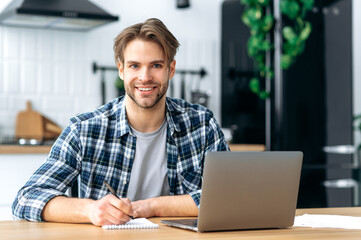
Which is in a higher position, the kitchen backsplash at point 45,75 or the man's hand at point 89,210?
the kitchen backsplash at point 45,75

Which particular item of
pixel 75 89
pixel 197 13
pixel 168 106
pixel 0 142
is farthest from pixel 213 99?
pixel 168 106

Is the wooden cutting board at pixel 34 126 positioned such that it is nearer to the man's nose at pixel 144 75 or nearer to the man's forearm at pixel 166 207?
the man's nose at pixel 144 75

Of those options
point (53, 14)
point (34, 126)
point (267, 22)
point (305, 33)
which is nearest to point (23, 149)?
point (34, 126)

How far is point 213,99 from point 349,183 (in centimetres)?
121

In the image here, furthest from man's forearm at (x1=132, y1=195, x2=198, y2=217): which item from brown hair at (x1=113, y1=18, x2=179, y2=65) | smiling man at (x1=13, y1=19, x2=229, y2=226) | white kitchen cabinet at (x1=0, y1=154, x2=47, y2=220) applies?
white kitchen cabinet at (x1=0, y1=154, x2=47, y2=220)

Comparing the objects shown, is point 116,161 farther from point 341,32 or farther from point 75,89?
point 341,32

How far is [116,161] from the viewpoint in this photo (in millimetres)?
2053

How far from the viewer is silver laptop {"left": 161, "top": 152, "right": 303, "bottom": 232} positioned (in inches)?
54.9

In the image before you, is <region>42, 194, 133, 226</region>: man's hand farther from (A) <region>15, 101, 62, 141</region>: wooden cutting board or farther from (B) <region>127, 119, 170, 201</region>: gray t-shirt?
(A) <region>15, 101, 62, 141</region>: wooden cutting board

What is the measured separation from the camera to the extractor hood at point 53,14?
3.60 m

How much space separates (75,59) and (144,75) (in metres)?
2.30

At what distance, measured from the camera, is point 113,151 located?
2.06m

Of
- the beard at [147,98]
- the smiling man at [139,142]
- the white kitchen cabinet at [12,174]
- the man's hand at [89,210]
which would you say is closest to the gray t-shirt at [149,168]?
the smiling man at [139,142]

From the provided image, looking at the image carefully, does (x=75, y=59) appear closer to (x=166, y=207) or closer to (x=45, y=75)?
(x=45, y=75)
